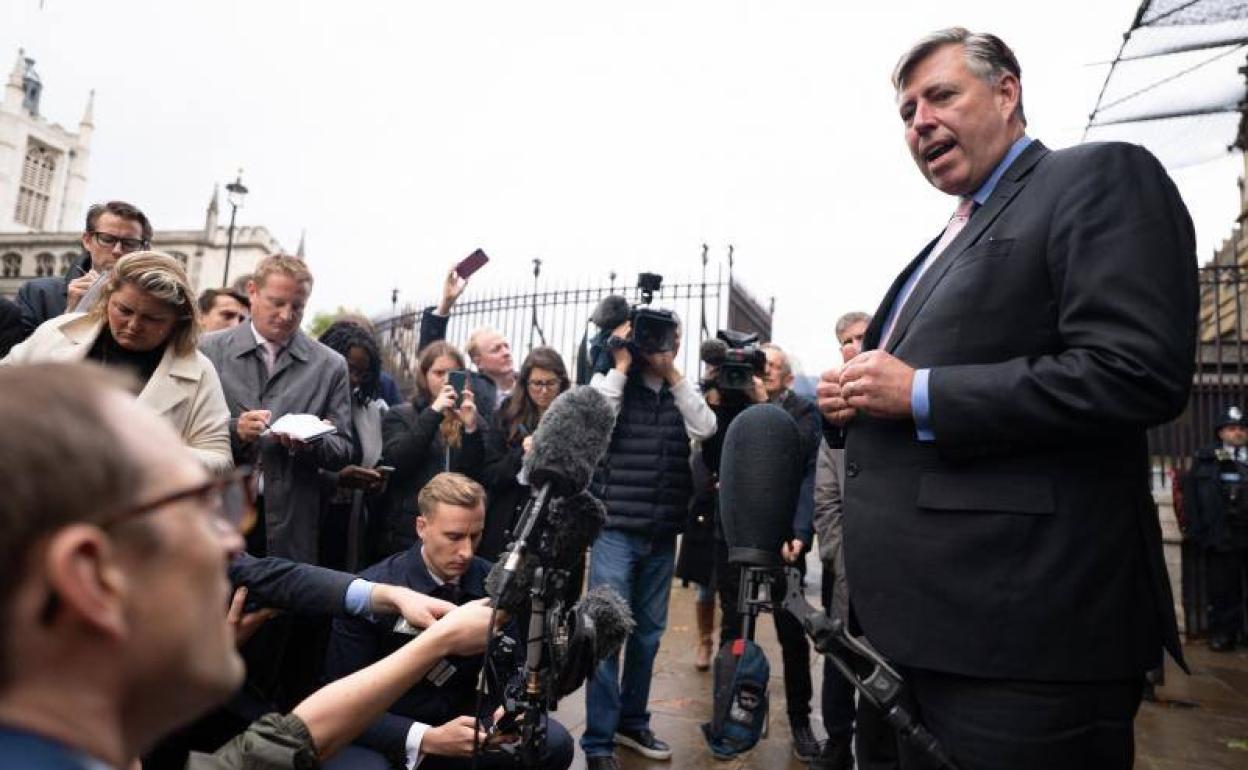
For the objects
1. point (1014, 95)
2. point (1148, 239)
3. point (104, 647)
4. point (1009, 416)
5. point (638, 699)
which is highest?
point (1014, 95)

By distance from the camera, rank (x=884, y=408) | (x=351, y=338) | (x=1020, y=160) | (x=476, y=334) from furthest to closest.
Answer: (x=476, y=334), (x=351, y=338), (x=1020, y=160), (x=884, y=408)

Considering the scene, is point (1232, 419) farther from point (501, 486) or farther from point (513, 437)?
point (501, 486)

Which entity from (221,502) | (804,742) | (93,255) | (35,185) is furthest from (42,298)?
(35,185)

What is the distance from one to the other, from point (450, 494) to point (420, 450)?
1194mm

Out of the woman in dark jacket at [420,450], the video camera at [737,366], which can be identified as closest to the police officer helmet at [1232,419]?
the video camera at [737,366]

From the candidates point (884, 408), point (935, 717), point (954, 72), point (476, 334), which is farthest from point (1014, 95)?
point (476, 334)

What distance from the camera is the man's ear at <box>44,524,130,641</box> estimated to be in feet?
2.45

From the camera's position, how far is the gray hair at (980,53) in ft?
6.01

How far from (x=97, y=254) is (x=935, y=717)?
4.36m

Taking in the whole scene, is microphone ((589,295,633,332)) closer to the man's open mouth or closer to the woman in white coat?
the woman in white coat

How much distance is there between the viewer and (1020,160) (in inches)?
69.6

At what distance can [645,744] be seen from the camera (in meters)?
4.03

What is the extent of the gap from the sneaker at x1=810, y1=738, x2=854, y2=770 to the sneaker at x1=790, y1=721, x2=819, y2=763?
74 millimetres

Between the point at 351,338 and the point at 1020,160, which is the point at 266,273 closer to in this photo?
the point at 351,338
